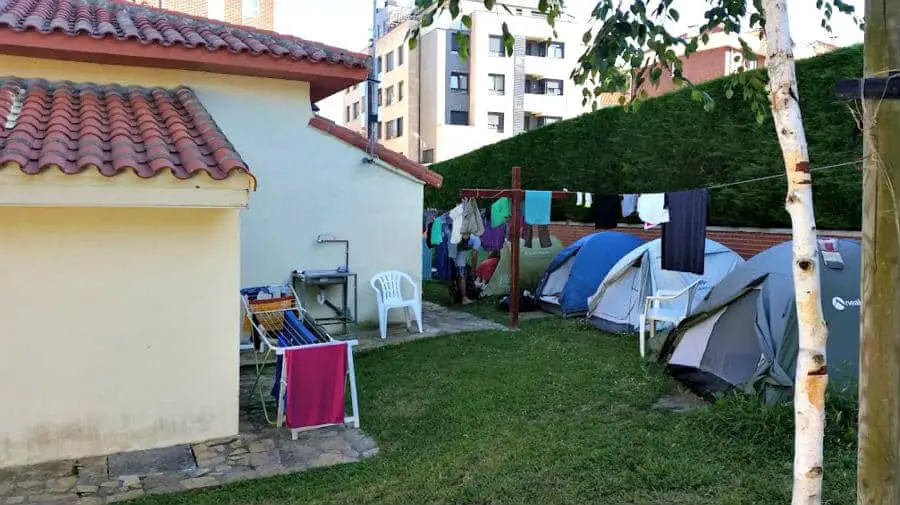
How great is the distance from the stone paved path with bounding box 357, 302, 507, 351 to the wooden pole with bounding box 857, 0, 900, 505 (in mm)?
7095

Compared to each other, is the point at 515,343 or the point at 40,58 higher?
the point at 40,58

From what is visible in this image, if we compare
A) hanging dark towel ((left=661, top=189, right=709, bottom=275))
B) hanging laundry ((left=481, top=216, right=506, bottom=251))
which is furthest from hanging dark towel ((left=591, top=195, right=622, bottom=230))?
hanging laundry ((left=481, top=216, right=506, bottom=251))

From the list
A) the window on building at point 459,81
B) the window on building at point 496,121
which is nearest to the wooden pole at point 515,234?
the window on building at point 496,121

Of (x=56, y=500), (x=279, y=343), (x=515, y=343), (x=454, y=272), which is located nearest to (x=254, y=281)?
(x=279, y=343)

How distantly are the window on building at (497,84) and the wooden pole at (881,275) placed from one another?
130 ft

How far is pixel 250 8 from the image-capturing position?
1022 inches

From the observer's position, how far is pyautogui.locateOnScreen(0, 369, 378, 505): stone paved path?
4.35 meters

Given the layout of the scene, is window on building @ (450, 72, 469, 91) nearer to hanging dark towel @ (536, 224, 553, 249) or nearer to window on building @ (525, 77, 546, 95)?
window on building @ (525, 77, 546, 95)

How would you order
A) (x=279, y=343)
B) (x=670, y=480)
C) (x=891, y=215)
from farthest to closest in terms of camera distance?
(x=279, y=343) → (x=670, y=480) → (x=891, y=215)

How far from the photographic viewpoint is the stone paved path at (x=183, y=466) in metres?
4.35

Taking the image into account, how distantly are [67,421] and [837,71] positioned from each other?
30.8 feet

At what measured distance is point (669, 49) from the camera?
3.75 meters

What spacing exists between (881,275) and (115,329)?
16.7ft

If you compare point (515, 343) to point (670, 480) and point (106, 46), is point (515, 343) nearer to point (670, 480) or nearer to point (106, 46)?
point (670, 480)
